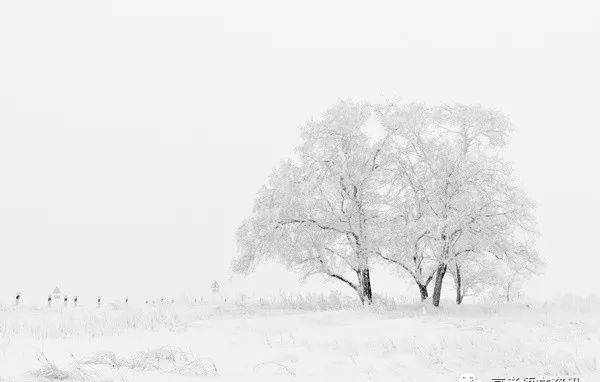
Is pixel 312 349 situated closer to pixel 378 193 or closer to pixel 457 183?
pixel 457 183

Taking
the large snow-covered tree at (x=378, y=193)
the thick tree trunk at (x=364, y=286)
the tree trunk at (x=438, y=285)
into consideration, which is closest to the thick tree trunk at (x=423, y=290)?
the large snow-covered tree at (x=378, y=193)

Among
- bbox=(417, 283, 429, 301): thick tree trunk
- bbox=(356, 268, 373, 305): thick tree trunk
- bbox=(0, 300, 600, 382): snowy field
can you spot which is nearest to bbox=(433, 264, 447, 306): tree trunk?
bbox=(417, 283, 429, 301): thick tree trunk

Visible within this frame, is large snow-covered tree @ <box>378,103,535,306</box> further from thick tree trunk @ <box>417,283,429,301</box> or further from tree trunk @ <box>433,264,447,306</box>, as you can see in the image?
thick tree trunk @ <box>417,283,429,301</box>

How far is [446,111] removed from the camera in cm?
2272

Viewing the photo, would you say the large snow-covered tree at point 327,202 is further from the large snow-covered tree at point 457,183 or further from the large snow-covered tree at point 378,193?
the large snow-covered tree at point 457,183

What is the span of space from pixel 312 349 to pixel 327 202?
38.9 feet

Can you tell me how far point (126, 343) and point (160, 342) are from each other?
75cm

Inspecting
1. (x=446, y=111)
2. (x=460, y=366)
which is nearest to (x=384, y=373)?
(x=460, y=366)

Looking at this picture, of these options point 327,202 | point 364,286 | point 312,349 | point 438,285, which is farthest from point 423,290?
point 312,349

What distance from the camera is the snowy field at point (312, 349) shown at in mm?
8914

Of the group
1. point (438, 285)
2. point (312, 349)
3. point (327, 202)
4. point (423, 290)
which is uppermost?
point (327, 202)

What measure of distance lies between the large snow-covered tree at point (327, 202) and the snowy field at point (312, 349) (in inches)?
183

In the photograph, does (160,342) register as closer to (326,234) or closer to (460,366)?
(460,366)

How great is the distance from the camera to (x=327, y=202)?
2327 cm
